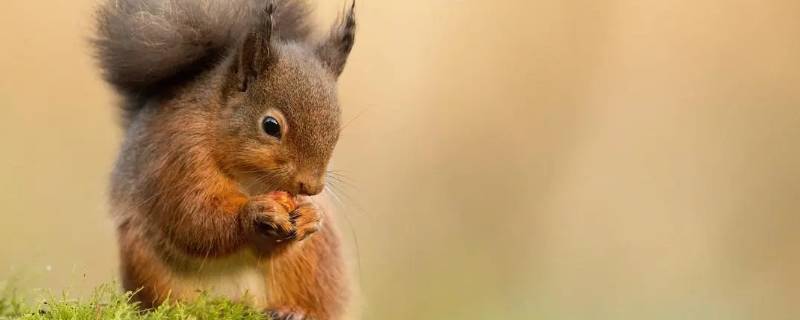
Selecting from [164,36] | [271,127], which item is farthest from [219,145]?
[164,36]

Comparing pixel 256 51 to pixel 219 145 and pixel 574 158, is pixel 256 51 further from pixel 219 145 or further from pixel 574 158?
pixel 574 158

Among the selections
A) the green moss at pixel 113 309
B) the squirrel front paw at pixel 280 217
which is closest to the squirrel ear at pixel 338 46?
the squirrel front paw at pixel 280 217

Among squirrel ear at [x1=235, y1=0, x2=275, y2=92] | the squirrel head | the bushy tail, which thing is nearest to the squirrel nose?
the squirrel head

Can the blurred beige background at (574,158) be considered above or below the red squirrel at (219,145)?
below

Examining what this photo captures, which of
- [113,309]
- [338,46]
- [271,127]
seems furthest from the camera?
[338,46]

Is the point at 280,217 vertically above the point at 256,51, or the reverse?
the point at 256,51

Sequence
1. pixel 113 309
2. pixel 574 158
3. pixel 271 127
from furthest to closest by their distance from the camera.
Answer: pixel 574 158 < pixel 271 127 < pixel 113 309

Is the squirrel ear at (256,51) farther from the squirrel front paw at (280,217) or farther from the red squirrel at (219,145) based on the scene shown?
the squirrel front paw at (280,217)
